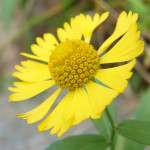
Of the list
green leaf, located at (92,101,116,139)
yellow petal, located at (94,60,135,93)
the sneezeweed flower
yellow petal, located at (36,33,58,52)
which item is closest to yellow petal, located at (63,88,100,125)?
the sneezeweed flower

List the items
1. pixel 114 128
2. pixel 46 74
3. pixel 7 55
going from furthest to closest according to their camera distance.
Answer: pixel 7 55 → pixel 46 74 → pixel 114 128

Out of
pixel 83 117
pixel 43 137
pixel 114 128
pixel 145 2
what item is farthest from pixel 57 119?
pixel 145 2

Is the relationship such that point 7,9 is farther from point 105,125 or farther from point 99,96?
point 99,96

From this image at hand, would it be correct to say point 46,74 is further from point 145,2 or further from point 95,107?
point 145,2

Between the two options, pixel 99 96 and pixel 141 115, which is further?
pixel 141 115

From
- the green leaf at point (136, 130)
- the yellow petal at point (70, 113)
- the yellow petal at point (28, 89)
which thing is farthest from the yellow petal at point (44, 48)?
the green leaf at point (136, 130)

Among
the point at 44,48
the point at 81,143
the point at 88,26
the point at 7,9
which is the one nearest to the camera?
the point at 81,143

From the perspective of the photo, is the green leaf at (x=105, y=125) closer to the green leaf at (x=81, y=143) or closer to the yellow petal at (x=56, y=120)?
the green leaf at (x=81, y=143)

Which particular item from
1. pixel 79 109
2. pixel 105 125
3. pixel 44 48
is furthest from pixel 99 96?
pixel 44 48
